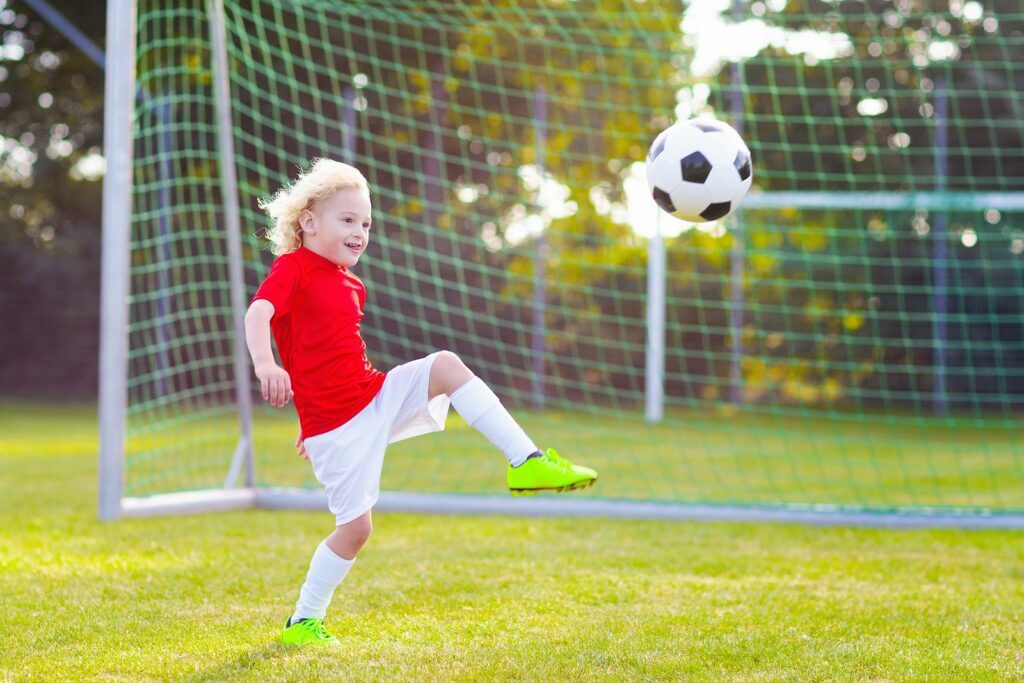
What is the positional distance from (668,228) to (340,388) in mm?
8923

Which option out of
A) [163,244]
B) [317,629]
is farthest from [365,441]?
[163,244]

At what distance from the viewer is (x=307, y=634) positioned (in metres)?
2.74

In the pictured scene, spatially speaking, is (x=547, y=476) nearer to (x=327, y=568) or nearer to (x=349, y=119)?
(x=327, y=568)

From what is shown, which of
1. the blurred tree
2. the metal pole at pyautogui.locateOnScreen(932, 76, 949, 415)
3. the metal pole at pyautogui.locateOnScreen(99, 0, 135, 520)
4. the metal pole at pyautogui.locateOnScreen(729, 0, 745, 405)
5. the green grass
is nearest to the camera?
the green grass

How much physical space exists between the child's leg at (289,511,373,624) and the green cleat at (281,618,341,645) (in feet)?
0.05

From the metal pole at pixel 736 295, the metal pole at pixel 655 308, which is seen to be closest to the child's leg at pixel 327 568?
the metal pole at pixel 655 308

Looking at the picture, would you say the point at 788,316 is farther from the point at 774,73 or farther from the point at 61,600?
the point at 61,600

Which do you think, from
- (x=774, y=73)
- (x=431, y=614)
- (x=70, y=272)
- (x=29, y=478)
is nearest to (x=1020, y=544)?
(x=431, y=614)

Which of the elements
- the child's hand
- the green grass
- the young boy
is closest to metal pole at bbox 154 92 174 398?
the green grass

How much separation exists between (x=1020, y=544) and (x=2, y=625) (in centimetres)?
366

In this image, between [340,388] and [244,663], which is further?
[340,388]

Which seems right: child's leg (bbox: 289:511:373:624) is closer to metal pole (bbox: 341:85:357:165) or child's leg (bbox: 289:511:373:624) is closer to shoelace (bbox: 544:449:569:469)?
shoelace (bbox: 544:449:569:469)

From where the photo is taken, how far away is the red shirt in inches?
107

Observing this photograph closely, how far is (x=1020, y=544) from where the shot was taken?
4.48m
